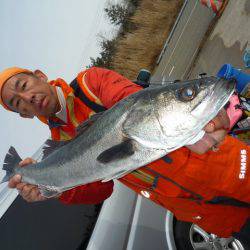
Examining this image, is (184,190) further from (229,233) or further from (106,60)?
(106,60)

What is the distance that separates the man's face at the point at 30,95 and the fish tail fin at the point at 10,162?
1.95 ft

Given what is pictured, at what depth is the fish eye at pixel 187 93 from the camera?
7.73 ft

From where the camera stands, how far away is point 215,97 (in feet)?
7.50

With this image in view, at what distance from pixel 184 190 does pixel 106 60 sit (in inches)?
691

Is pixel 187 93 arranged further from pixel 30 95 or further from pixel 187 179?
pixel 30 95

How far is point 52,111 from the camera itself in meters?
3.84

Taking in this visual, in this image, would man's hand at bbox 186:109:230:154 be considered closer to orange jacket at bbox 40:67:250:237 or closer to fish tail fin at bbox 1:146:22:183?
orange jacket at bbox 40:67:250:237

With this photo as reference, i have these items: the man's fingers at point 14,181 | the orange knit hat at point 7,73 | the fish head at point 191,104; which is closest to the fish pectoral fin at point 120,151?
the fish head at point 191,104

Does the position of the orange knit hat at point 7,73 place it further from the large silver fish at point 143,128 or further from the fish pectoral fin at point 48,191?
the large silver fish at point 143,128

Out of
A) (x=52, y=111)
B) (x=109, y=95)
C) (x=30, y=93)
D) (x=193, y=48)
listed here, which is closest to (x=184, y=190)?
(x=109, y=95)

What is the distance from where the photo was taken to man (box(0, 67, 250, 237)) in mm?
3125

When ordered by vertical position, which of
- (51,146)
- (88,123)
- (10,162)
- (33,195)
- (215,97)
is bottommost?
(10,162)

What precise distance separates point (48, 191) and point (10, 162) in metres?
0.96

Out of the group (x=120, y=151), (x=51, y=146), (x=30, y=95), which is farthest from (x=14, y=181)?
(x=120, y=151)
